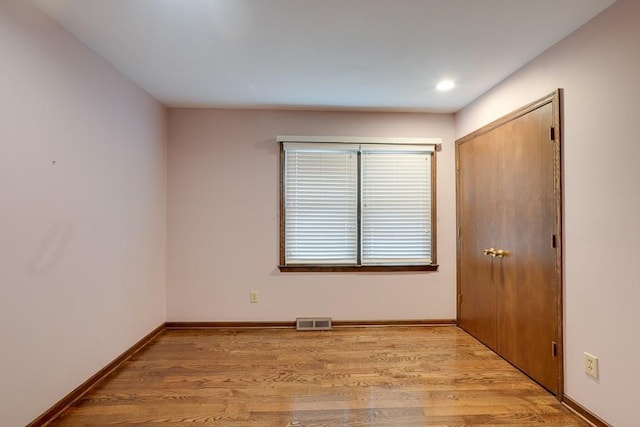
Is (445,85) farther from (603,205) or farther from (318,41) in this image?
(603,205)

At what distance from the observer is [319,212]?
328 cm

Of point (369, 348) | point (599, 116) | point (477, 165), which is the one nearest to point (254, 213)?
point (369, 348)

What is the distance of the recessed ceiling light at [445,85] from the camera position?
258cm

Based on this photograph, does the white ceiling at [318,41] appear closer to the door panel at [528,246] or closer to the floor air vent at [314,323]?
the door panel at [528,246]

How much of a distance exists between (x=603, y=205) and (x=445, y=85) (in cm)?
154

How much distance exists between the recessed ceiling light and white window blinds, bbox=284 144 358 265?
1.00 metres

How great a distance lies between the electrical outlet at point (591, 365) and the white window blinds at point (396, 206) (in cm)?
162

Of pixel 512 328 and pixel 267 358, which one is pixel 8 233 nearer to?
pixel 267 358

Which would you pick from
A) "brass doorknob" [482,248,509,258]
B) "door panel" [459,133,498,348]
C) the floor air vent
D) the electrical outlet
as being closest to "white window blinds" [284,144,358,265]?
the floor air vent

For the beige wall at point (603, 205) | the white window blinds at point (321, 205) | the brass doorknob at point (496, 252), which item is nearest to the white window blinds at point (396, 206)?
the white window blinds at point (321, 205)

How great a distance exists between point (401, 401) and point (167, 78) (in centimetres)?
309

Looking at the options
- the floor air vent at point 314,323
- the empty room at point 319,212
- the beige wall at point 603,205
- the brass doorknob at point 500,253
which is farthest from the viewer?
the floor air vent at point 314,323

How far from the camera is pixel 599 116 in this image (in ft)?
5.61

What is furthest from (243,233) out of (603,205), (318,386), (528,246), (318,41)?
(603,205)
